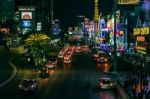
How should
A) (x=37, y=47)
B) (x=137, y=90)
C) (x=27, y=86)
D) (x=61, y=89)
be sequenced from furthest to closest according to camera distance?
(x=37, y=47) → (x=61, y=89) → (x=27, y=86) → (x=137, y=90)

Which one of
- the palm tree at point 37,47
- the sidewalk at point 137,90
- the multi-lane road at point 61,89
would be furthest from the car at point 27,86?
the palm tree at point 37,47

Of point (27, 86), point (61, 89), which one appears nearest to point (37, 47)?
point (61, 89)

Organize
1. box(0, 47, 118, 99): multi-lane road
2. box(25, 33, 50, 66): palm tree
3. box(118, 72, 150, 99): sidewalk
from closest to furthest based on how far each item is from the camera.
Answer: box(118, 72, 150, 99): sidewalk
box(0, 47, 118, 99): multi-lane road
box(25, 33, 50, 66): palm tree

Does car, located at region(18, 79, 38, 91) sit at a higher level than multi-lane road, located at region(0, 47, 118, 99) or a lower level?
higher

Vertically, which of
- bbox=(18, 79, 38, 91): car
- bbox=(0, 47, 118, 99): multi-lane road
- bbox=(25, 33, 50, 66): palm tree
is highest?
bbox=(25, 33, 50, 66): palm tree

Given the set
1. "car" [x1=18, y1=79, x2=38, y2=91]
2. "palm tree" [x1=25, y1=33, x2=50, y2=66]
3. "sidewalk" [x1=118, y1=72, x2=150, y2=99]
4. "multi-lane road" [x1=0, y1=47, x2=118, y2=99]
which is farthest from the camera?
"palm tree" [x1=25, y1=33, x2=50, y2=66]

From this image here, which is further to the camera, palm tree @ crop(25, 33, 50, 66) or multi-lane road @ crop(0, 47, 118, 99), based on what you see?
palm tree @ crop(25, 33, 50, 66)

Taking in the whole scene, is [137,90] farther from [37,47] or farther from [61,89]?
[37,47]

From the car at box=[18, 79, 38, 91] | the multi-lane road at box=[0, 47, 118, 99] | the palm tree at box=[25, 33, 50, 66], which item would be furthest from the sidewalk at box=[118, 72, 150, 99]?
the palm tree at box=[25, 33, 50, 66]

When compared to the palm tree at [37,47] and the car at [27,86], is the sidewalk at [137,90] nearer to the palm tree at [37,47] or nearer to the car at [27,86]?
the car at [27,86]

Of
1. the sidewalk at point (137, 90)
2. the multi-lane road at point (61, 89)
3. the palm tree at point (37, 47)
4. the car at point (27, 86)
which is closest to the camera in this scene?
the sidewalk at point (137, 90)

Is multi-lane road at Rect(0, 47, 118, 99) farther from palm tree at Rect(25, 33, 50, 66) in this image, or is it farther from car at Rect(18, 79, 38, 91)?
palm tree at Rect(25, 33, 50, 66)

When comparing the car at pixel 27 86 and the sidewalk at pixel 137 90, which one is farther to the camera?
the car at pixel 27 86

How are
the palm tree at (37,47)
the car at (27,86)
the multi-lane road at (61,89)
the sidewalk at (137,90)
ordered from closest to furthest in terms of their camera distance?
1. the sidewalk at (137,90)
2. the multi-lane road at (61,89)
3. the car at (27,86)
4. the palm tree at (37,47)
